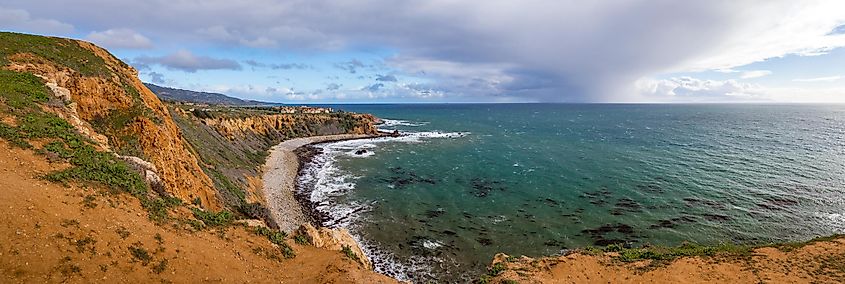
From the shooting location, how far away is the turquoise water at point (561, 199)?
32906 mm

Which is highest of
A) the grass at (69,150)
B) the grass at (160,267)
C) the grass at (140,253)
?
the grass at (69,150)

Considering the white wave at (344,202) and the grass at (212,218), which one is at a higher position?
the grass at (212,218)

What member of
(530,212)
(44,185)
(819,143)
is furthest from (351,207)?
(819,143)

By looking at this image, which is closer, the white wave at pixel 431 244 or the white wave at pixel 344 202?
the white wave at pixel 344 202

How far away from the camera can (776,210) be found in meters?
39.2

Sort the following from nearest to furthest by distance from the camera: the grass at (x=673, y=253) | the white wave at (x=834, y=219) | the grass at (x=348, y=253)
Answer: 1. the grass at (x=348, y=253)
2. the grass at (x=673, y=253)
3. the white wave at (x=834, y=219)

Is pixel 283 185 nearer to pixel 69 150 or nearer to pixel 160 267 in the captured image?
pixel 69 150

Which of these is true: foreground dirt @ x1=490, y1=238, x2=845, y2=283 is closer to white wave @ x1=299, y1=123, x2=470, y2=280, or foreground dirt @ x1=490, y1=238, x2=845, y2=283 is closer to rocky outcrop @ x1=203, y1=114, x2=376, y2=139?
white wave @ x1=299, y1=123, x2=470, y2=280

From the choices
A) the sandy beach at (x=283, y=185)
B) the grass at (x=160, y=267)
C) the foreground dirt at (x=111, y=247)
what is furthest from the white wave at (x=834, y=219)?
the grass at (x=160, y=267)

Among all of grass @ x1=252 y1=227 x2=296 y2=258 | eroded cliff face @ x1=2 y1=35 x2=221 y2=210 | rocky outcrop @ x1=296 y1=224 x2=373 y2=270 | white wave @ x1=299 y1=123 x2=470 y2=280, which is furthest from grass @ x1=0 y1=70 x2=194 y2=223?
white wave @ x1=299 y1=123 x2=470 y2=280

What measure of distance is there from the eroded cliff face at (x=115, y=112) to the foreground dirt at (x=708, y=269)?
22714 mm

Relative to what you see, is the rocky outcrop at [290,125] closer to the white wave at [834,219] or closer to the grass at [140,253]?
the grass at [140,253]

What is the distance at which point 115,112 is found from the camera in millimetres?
28688

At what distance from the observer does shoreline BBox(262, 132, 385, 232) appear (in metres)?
37.2
